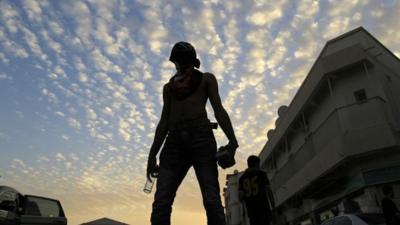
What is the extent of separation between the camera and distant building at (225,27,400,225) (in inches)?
586

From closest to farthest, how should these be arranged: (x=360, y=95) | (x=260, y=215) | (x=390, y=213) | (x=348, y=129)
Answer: (x=260, y=215) → (x=390, y=213) → (x=348, y=129) → (x=360, y=95)

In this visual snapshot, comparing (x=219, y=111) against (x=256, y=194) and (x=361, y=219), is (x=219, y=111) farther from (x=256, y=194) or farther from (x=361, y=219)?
(x=361, y=219)

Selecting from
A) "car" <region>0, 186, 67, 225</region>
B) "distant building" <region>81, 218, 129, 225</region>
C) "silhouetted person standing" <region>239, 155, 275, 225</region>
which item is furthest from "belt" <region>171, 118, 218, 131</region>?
"distant building" <region>81, 218, 129, 225</region>

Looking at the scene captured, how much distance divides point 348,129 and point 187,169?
558 inches

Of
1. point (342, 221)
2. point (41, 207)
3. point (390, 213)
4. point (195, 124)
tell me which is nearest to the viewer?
point (195, 124)

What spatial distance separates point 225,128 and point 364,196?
46.0 ft

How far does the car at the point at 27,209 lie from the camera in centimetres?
881

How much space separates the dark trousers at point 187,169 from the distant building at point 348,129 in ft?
43.8

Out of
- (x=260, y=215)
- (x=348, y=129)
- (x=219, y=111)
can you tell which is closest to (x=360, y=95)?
(x=348, y=129)

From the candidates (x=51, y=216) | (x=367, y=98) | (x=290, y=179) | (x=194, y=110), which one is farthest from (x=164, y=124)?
(x=290, y=179)

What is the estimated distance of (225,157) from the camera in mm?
3033

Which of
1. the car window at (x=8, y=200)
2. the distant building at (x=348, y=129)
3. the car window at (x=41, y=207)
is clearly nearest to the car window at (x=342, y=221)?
the car window at (x=8, y=200)

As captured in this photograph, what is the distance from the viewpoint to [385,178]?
14.6 meters

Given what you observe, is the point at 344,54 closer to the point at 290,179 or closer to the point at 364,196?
the point at 364,196
